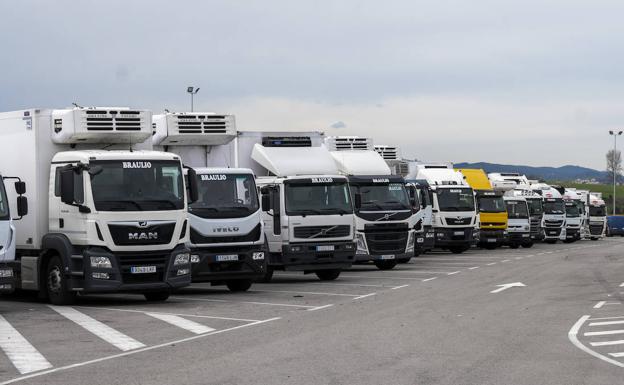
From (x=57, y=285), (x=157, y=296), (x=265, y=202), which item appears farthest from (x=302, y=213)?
(x=57, y=285)

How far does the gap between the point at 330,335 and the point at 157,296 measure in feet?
24.8

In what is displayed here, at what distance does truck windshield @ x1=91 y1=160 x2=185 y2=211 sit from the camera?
1862cm

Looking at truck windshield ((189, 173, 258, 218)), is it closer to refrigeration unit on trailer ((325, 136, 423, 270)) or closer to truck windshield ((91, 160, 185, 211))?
truck windshield ((91, 160, 185, 211))

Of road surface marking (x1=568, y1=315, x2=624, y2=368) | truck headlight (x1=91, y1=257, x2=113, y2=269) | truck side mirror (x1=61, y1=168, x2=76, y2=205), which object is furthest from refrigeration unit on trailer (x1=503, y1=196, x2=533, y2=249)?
road surface marking (x1=568, y1=315, x2=624, y2=368)

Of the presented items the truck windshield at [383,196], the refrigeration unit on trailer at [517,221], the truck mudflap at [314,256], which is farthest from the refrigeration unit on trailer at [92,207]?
the refrigeration unit on trailer at [517,221]

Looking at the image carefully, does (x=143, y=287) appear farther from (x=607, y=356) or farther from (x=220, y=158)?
(x=607, y=356)

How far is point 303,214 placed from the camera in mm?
24969

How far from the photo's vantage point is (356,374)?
34.1 ft

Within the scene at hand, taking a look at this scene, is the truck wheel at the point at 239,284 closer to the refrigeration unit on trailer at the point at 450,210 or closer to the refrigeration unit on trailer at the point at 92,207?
Answer: the refrigeration unit on trailer at the point at 92,207

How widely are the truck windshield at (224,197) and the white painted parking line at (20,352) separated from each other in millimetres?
6997

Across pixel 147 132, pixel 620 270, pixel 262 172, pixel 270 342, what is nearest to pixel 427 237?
pixel 620 270

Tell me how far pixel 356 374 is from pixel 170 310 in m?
8.20

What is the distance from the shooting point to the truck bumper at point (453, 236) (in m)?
40.9

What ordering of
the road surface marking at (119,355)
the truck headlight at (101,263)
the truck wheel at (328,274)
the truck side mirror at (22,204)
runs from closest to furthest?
the road surface marking at (119,355), the truck side mirror at (22,204), the truck headlight at (101,263), the truck wheel at (328,274)
